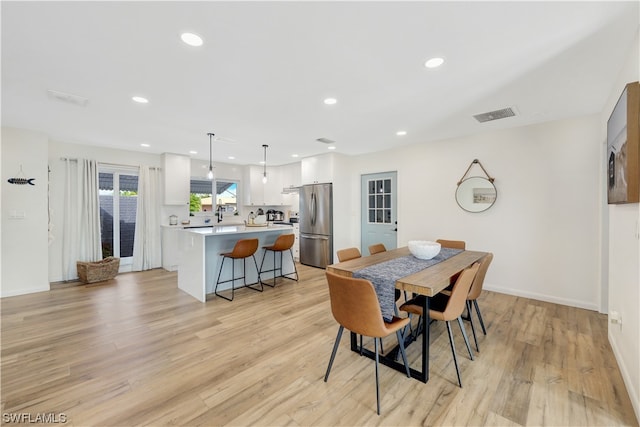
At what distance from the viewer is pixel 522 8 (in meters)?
1.58

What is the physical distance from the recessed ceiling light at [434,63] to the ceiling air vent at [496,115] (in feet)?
5.16

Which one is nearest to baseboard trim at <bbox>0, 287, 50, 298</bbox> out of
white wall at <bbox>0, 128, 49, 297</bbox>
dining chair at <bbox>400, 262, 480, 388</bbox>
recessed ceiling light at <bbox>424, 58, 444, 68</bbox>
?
white wall at <bbox>0, 128, 49, 297</bbox>

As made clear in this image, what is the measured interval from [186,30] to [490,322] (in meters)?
3.97

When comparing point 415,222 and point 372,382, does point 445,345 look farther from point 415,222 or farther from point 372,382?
point 415,222

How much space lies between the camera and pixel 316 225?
5820 mm

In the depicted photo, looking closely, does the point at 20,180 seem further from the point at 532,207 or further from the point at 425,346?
the point at 532,207

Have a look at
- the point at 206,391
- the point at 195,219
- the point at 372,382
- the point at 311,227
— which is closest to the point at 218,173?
the point at 195,219

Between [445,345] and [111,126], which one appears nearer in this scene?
[445,345]

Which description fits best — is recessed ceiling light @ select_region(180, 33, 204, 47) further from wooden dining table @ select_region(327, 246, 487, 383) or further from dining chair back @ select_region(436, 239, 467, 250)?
dining chair back @ select_region(436, 239, 467, 250)

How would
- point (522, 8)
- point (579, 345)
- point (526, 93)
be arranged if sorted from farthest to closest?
point (526, 93), point (579, 345), point (522, 8)

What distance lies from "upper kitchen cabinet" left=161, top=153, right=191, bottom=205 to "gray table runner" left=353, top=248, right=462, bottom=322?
16.3 feet

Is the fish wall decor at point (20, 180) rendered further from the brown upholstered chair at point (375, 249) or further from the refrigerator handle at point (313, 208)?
the brown upholstered chair at point (375, 249)

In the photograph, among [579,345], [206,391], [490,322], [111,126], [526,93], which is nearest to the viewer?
[206,391]

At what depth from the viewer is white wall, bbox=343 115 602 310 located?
3.38m
